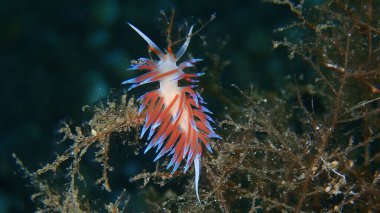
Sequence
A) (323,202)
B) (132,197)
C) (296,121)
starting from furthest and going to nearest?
(296,121) → (132,197) → (323,202)

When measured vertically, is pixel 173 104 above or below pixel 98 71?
below

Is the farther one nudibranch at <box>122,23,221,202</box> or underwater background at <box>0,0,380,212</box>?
underwater background at <box>0,0,380,212</box>

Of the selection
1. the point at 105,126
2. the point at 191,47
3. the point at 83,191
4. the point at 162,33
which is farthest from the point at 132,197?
the point at 162,33

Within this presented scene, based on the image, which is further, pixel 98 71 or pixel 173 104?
pixel 98 71

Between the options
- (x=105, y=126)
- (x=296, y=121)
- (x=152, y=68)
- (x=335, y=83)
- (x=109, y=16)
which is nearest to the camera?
(x=152, y=68)

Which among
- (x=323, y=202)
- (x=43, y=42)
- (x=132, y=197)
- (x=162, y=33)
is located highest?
(x=43, y=42)

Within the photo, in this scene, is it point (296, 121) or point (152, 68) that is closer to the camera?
point (152, 68)

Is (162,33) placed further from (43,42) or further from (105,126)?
(43,42)

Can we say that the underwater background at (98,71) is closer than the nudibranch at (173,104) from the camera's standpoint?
No
